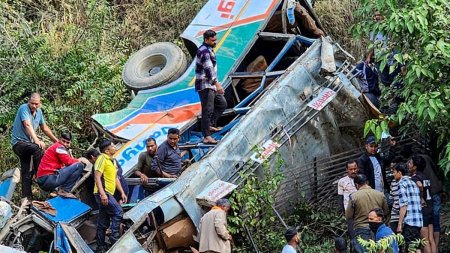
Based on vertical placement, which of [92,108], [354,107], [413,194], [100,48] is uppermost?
[100,48]

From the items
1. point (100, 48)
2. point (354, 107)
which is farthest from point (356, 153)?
point (100, 48)

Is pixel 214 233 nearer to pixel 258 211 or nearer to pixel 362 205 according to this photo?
pixel 258 211

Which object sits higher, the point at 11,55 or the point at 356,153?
the point at 11,55

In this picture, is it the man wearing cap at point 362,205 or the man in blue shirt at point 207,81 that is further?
the man in blue shirt at point 207,81

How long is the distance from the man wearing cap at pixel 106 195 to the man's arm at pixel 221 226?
1141 millimetres

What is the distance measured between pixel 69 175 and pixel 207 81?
197cm

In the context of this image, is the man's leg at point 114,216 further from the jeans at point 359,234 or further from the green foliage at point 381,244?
the green foliage at point 381,244

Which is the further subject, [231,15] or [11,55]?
[11,55]

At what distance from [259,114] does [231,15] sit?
2.57m

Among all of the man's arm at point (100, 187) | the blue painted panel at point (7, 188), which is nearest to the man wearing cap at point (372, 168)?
the man's arm at point (100, 187)

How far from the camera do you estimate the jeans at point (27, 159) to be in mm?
10570

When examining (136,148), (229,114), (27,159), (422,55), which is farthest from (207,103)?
(422,55)

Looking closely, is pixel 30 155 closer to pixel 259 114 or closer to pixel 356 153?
pixel 259 114

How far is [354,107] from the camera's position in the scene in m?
11.2
